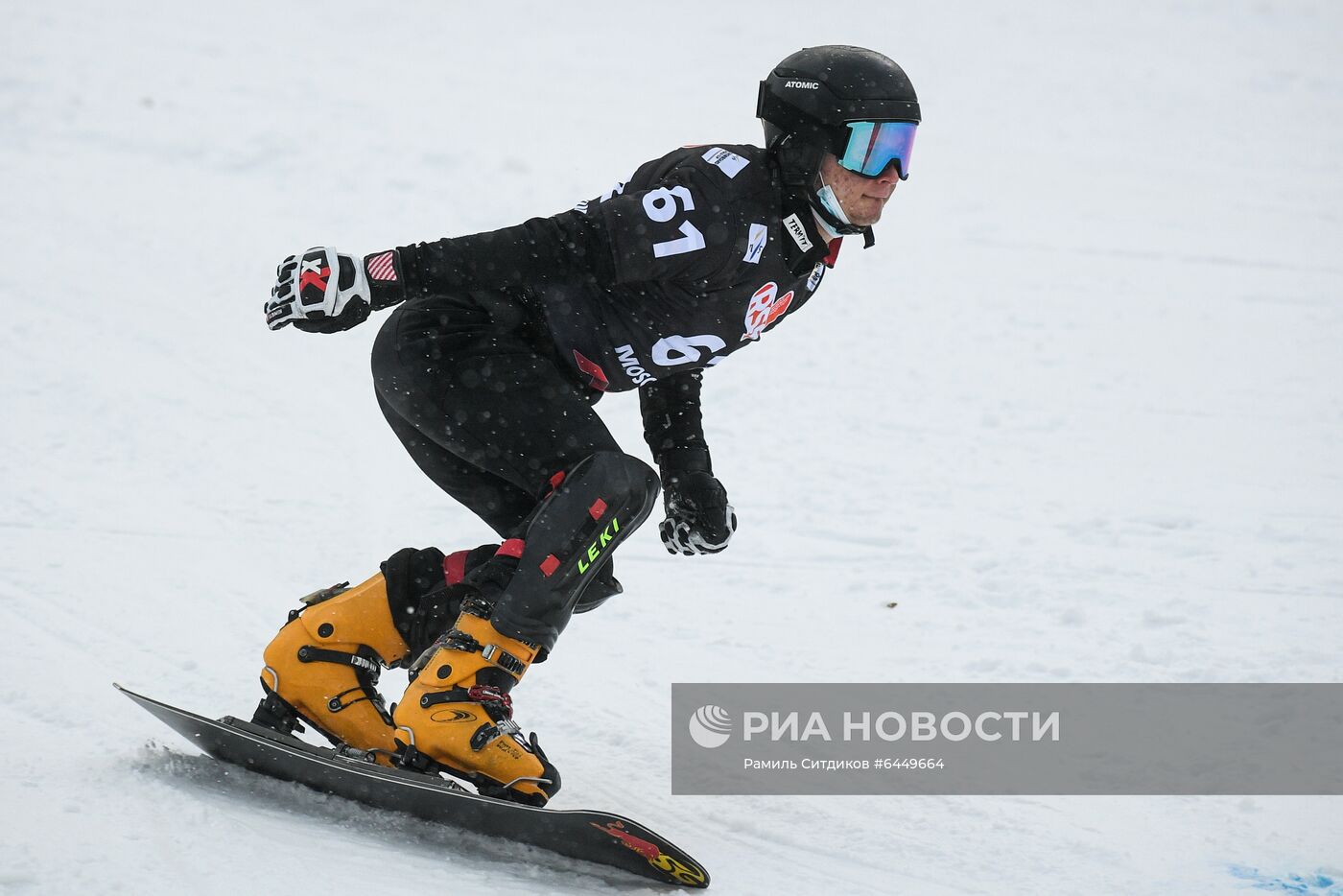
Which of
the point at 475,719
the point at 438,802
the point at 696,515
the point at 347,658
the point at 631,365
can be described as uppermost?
the point at 631,365

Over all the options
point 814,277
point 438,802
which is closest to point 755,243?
point 814,277

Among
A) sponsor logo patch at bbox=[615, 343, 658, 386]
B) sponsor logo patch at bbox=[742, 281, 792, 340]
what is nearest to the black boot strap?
sponsor logo patch at bbox=[615, 343, 658, 386]

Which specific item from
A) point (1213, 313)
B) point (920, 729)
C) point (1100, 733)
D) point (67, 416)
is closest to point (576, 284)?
point (920, 729)

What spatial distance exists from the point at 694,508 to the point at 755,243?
88cm

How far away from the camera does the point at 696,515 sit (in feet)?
12.5

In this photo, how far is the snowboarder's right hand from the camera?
3023mm

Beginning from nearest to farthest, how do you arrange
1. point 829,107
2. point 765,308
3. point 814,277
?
point 829,107 → point 765,308 → point 814,277

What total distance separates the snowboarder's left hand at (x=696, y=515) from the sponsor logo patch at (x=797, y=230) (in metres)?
0.75

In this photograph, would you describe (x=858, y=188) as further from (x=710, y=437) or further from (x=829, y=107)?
(x=710, y=437)

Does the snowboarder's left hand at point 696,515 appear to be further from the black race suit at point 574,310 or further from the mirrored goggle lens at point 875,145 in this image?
the mirrored goggle lens at point 875,145

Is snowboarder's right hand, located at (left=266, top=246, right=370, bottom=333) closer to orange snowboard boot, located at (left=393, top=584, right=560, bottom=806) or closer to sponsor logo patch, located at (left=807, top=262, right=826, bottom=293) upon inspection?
orange snowboard boot, located at (left=393, top=584, right=560, bottom=806)

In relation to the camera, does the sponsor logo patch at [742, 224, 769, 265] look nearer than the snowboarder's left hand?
Yes

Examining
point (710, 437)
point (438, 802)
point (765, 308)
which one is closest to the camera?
point (438, 802)

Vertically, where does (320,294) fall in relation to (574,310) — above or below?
below
